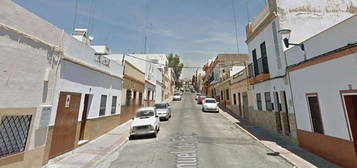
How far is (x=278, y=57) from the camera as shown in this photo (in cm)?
1083

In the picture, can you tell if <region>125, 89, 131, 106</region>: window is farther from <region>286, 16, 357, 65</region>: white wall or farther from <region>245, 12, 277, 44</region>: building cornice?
<region>286, 16, 357, 65</region>: white wall

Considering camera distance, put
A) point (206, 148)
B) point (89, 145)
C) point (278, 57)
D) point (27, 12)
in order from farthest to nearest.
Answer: point (278, 57), point (89, 145), point (206, 148), point (27, 12)

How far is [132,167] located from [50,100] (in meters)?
4.10

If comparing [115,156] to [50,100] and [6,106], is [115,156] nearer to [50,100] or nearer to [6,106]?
[50,100]

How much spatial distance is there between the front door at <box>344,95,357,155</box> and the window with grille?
36.2 ft

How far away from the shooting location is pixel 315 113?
806 cm

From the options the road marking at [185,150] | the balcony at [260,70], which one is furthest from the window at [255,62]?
the road marking at [185,150]

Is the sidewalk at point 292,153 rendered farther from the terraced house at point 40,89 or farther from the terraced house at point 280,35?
the terraced house at point 40,89

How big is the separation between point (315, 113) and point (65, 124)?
11.3 m

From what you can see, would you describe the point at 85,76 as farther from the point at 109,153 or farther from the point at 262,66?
the point at 262,66

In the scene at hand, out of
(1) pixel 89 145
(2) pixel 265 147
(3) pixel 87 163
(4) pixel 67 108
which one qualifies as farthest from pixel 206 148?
(4) pixel 67 108

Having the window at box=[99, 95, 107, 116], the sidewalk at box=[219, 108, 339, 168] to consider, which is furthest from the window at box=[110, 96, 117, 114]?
the sidewalk at box=[219, 108, 339, 168]

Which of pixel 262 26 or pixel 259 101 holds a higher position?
pixel 262 26

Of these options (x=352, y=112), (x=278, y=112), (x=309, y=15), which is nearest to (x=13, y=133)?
(x=352, y=112)
